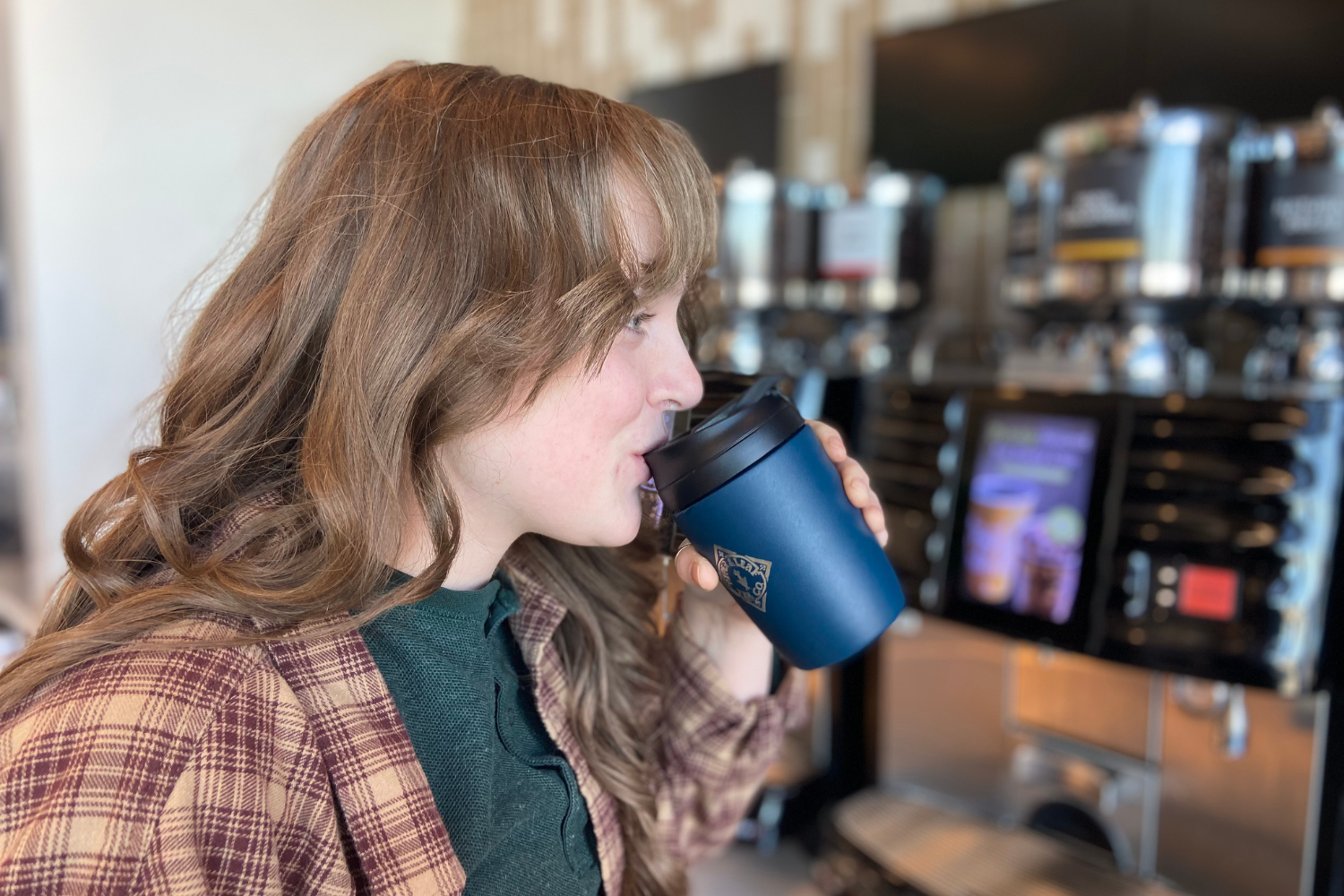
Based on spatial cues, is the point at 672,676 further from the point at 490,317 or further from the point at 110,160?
the point at 110,160

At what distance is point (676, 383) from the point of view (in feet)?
2.43

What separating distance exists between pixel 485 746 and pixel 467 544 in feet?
0.50

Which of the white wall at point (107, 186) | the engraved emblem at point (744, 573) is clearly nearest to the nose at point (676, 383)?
the engraved emblem at point (744, 573)

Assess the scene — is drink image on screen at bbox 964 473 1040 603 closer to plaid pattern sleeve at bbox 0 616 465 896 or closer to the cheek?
the cheek

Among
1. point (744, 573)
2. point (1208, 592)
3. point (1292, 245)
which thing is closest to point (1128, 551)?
point (1208, 592)

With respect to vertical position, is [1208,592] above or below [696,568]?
below

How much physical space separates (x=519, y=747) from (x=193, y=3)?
3213mm

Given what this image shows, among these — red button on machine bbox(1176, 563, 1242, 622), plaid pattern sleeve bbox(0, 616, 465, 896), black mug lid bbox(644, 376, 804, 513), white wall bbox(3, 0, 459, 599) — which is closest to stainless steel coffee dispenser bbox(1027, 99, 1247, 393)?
red button on machine bbox(1176, 563, 1242, 622)

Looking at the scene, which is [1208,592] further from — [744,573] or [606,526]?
[606,526]

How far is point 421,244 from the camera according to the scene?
666 mm

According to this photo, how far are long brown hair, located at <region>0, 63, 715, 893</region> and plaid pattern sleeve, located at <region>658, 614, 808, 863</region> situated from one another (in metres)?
0.36

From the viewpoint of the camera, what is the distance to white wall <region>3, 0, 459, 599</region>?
297 centimetres

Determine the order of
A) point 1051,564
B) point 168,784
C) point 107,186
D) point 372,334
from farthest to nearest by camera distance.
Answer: point 107,186 < point 1051,564 < point 372,334 < point 168,784

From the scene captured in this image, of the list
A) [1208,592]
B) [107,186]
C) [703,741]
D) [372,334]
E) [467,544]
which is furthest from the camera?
[107,186]
